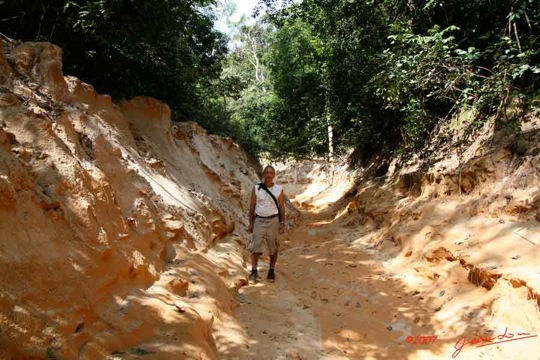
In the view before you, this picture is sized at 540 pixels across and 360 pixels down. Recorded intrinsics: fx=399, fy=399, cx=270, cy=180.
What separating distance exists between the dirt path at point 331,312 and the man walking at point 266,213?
47 cm

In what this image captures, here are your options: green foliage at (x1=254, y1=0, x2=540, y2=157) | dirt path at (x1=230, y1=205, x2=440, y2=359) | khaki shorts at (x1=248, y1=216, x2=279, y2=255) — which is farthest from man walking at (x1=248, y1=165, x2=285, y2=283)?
green foliage at (x1=254, y1=0, x2=540, y2=157)

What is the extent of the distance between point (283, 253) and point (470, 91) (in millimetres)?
4220

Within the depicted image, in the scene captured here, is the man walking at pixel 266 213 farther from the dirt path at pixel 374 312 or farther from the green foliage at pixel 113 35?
the green foliage at pixel 113 35

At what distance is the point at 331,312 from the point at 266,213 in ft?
4.59

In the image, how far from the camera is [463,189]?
614cm

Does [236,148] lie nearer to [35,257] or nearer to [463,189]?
[463,189]

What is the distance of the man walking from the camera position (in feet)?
16.5

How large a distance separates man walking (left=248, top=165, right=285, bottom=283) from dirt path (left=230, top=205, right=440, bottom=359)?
47cm

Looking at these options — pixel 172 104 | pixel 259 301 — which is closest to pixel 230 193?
pixel 172 104

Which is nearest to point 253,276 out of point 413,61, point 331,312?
point 331,312

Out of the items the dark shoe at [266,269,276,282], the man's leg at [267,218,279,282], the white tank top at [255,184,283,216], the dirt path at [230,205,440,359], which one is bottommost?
the dirt path at [230,205,440,359]

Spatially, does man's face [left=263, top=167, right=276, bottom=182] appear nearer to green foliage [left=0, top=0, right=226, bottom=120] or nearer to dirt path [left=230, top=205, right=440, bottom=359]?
dirt path [left=230, top=205, right=440, bottom=359]

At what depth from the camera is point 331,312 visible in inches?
179

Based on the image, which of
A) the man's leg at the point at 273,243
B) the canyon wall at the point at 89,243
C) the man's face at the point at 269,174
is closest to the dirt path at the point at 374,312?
the man's leg at the point at 273,243
